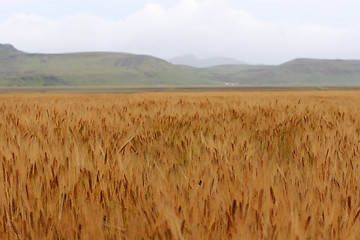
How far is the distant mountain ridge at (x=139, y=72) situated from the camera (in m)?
145

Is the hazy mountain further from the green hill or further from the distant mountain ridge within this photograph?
the green hill

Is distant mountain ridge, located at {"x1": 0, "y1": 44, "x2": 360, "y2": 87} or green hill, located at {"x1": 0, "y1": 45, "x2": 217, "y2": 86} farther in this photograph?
distant mountain ridge, located at {"x1": 0, "y1": 44, "x2": 360, "y2": 87}

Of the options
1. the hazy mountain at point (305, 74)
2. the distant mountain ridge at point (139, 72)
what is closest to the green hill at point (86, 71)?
the distant mountain ridge at point (139, 72)

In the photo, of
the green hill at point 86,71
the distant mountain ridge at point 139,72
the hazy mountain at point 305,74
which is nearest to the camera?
the green hill at point 86,71

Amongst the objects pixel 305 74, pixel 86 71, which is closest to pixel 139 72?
pixel 86 71

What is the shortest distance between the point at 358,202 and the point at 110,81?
145m

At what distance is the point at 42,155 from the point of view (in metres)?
1.48

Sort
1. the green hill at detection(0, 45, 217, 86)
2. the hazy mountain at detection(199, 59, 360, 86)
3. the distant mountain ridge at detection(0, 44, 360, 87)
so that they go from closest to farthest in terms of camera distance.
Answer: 1. the green hill at detection(0, 45, 217, 86)
2. the distant mountain ridge at detection(0, 44, 360, 87)
3. the hazy mountain at detection(199, 59, 360, 86)

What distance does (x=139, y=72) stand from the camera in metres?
164

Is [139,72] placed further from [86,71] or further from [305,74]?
[305,74]

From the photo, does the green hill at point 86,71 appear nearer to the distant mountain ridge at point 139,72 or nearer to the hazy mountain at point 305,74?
the distant mountain ridge at point 139,72

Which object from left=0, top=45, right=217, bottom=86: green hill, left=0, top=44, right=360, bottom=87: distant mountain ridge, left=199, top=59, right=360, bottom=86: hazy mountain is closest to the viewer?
left=0, top=45, right=217, bottom=86: green hill

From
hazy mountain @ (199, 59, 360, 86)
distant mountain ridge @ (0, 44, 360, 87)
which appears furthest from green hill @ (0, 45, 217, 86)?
hazy mountain @ (199, 59, 360, 86)

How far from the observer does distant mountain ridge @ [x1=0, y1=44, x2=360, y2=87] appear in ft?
475
